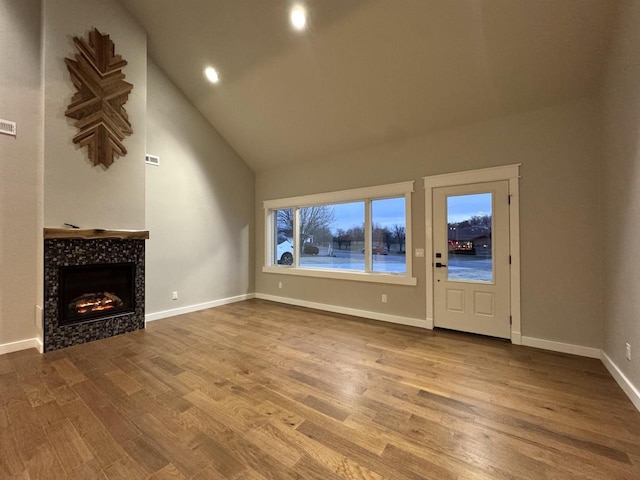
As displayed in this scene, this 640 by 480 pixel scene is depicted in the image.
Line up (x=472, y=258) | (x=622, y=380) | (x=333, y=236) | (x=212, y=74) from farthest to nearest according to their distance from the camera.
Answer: (x=333, y=236) → (x=212, y=74) → (x=472, y=258) → (x=622, y=380)

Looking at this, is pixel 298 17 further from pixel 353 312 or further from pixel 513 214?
pixel 353 312

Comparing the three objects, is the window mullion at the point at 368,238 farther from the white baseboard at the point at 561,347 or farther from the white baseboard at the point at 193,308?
the white baseboard at the point at 193,308

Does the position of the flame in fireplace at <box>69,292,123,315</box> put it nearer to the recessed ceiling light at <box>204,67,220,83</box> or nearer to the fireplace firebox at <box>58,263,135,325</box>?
the fireplace firebox at <box>58,263,135,325</box>

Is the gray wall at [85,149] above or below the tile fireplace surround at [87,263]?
above

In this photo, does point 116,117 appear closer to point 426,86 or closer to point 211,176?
point 211,176

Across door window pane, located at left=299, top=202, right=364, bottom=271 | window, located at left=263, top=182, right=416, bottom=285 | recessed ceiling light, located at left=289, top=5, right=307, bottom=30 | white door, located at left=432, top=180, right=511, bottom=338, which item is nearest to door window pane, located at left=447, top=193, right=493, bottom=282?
white door, located at left=432, top=180, right=511, bottom=338

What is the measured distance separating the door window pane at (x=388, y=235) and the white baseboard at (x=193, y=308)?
282 cm

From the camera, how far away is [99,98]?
347cm

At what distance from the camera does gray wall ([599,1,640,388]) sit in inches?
84.7

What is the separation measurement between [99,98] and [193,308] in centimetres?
329

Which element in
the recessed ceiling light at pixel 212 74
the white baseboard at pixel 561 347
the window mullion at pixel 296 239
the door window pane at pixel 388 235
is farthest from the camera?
the window mullion at pixel 296 239

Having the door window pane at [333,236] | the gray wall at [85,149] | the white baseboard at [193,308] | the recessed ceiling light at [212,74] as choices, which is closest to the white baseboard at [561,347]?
the door window pane at [333,236]

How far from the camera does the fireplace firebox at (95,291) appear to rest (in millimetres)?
3322

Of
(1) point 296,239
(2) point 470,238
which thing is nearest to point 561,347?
(2) point 470,238
